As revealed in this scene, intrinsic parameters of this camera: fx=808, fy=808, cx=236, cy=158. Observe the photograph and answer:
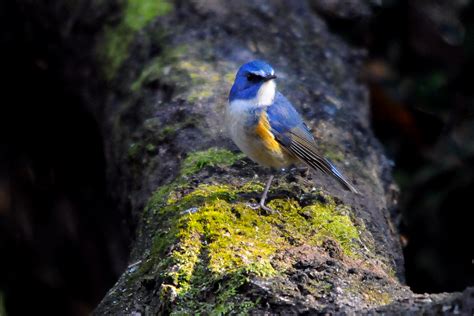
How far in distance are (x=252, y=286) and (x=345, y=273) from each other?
1.64 ft

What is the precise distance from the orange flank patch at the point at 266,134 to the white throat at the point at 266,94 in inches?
3.2

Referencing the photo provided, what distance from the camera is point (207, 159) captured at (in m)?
4.96

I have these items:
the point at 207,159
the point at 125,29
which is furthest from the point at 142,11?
the point at 207,159

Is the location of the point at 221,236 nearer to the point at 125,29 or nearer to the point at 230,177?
the point at 230,177

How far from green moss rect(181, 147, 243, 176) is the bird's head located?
418 mm

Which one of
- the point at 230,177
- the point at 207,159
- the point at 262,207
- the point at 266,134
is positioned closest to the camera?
the point at 262,207

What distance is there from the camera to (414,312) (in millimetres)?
3188

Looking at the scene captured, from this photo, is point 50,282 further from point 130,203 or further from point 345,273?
point 345,273

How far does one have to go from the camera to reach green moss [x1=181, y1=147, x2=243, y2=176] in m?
4.92

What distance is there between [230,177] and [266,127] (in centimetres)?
39

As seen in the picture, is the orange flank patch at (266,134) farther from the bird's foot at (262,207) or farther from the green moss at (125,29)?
the green moss at (125,29)

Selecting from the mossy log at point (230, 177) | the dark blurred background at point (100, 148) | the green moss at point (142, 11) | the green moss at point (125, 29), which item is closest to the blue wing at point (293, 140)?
the mossy log at point (230, 177)

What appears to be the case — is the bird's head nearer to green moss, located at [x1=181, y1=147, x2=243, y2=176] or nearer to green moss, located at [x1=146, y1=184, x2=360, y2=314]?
green moss, located at [x1=181, y1=147, x2=243, y2=176]

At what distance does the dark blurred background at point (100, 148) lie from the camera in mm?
7254
